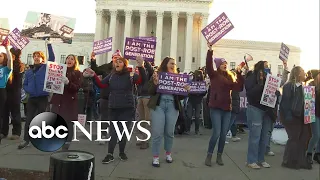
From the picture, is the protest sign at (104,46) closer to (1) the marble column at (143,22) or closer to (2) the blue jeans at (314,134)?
(2) the blue jeans at (314,134)

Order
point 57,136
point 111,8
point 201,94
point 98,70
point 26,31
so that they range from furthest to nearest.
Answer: point 111,8 < point 201,94 < point 26,31 < point 98,70 < point 57,136

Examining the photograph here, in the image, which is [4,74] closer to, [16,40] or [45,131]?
[16,40]

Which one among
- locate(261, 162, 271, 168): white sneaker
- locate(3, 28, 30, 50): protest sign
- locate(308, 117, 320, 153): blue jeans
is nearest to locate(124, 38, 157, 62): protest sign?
locate(261, 162, 271, 168): white sneaker

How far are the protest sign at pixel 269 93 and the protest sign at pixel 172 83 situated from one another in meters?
1.42

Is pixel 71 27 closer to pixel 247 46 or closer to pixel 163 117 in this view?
pixel 163 117

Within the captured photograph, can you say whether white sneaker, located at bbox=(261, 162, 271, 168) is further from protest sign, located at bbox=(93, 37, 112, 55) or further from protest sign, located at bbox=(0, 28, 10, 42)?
protest sign, located at bbox=(0, 28, 10, 42)

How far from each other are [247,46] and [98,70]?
55.8 meters

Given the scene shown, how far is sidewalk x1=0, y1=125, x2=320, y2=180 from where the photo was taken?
4.92 m

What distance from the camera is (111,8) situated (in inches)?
2323

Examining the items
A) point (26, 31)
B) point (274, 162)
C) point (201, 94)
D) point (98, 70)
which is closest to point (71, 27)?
point (26, 31)

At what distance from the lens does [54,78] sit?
19.4 feet

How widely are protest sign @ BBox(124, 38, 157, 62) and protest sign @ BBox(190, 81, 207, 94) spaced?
2282 millimetres

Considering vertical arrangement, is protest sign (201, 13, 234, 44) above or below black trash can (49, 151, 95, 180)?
above

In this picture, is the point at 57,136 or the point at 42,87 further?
the point at 42,87
